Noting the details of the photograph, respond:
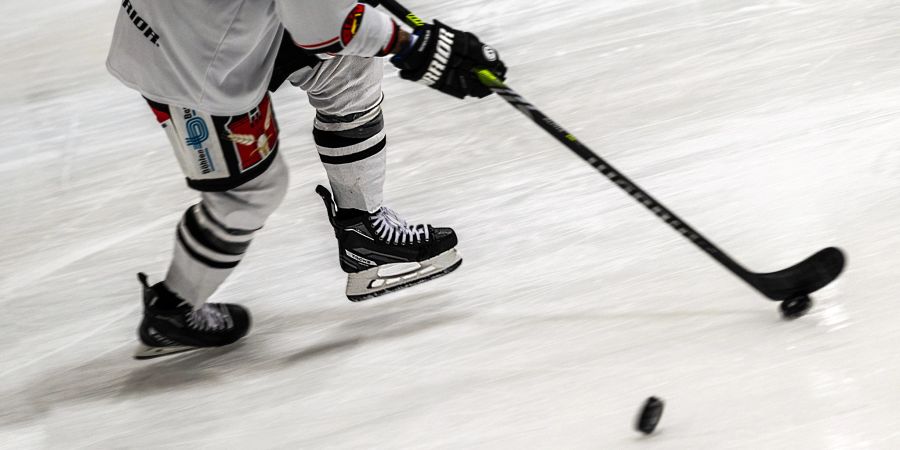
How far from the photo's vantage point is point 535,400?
1.53 m

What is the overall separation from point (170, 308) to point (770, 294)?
114 cm

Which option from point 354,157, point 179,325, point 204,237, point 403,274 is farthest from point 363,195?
point 179,325

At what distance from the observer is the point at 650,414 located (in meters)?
1.37

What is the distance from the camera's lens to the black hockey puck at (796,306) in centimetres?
157

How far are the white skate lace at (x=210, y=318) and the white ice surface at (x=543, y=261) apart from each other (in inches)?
2.6

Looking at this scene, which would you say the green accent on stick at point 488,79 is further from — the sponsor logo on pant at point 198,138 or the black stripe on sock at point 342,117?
the sponsor logo on pant at point 198,138

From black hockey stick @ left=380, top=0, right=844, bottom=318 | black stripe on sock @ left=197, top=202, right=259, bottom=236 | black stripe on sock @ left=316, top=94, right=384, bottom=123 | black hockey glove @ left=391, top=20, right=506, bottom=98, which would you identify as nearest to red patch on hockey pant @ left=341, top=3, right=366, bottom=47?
black hockey glove @ left=391, top=20, right=506, bottom=98

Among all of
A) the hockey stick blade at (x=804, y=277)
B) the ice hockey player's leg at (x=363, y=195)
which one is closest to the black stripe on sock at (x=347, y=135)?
the ice hockey player's leg at (x=363, y=195)

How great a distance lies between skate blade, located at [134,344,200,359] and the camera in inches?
72.4

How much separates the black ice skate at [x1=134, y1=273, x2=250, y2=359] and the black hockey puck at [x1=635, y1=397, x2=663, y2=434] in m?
0.89

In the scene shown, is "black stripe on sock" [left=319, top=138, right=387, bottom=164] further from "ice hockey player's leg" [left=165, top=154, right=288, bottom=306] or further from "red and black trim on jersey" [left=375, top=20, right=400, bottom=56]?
"red and black trim on jersey" [left=375, top=20, right=400, bottom=56]

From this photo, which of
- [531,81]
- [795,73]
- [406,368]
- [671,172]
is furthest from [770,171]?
[406,368]

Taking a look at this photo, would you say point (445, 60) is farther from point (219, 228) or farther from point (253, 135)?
point (219, 228)

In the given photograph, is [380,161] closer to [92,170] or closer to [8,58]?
[92,170]
